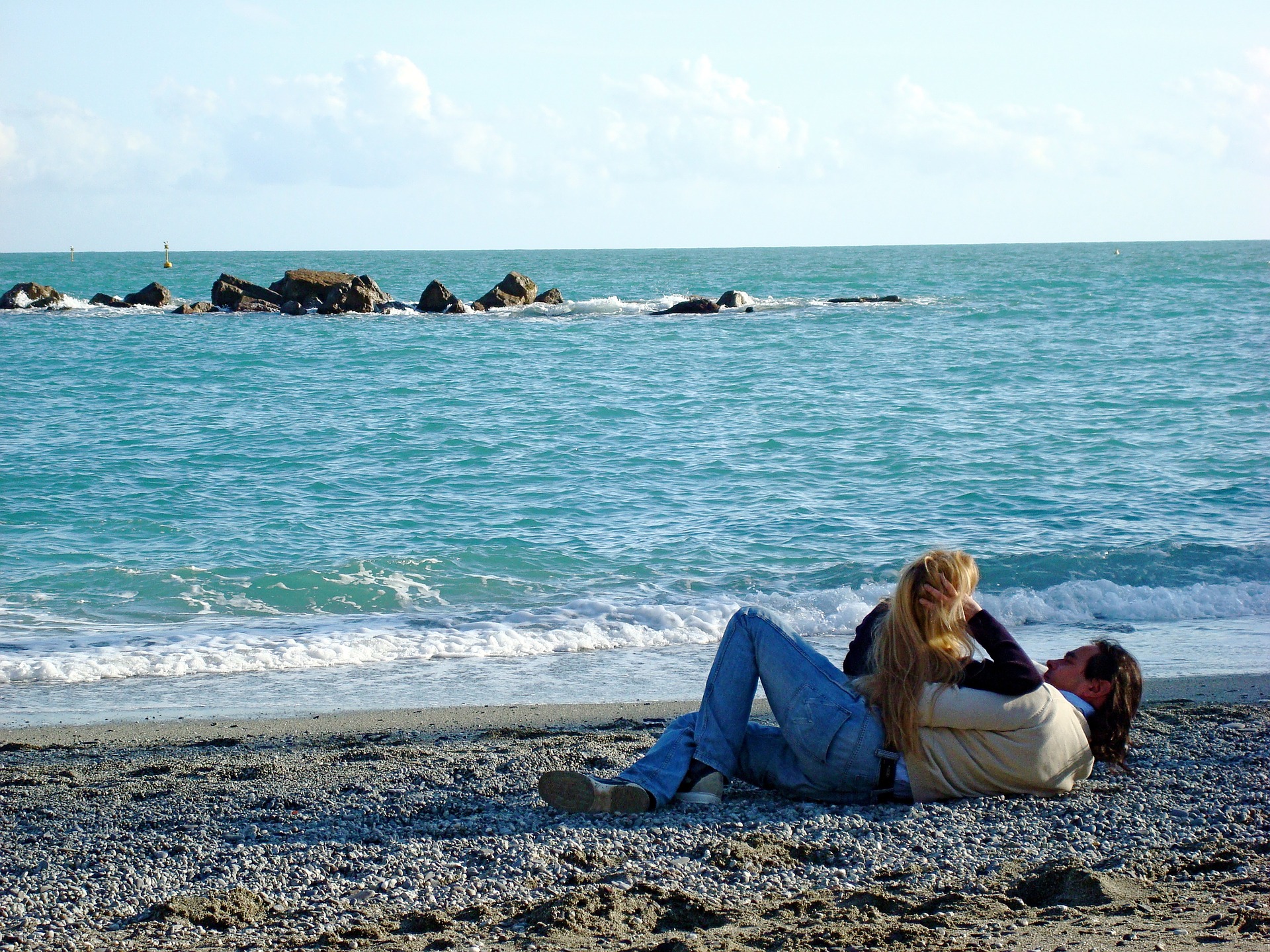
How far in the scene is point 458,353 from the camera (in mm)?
25859

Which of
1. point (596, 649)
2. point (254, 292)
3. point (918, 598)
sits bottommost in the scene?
point (596, 649)

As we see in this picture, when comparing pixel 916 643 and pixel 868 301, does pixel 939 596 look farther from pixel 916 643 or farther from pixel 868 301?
pixel 868 301

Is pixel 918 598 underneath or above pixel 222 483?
above

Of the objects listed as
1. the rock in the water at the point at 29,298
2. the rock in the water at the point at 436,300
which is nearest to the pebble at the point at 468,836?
the rock in the water at the point at 436,300

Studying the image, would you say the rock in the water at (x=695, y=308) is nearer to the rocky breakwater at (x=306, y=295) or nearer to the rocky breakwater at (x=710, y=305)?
the rocky breakwater at (x=710, y=305)

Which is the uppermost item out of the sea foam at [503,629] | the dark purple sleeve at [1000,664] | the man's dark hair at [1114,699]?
the dark purple sleeve at [1000,664]

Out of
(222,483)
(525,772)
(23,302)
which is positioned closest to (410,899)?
(525,772)

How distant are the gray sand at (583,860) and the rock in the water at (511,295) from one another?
3550 centimetres

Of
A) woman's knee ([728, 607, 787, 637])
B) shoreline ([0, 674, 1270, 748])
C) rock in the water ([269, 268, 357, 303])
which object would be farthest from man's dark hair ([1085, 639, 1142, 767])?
rock in the water ([269, 268, 357, 303])

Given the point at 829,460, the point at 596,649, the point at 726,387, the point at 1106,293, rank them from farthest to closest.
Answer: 1. the point at 1106,293
2. the point at 726,387
3. the point at 829,460
4. the point at 596,649

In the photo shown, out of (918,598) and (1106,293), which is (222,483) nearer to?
(918,598)

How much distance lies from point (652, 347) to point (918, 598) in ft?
77.6

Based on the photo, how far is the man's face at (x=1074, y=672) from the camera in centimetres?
414

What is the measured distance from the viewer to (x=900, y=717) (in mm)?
3887
